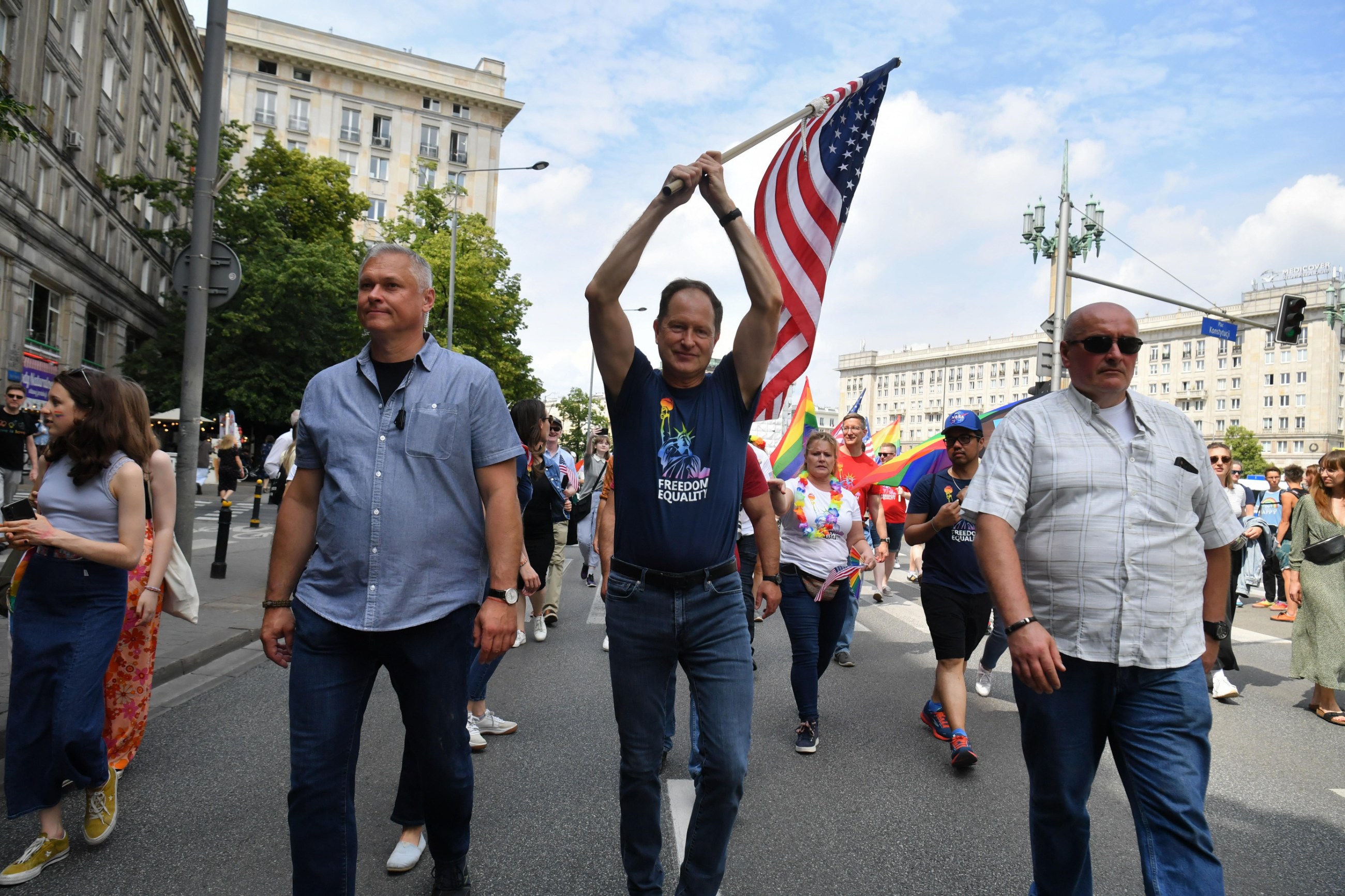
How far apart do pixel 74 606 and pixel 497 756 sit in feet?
7.04

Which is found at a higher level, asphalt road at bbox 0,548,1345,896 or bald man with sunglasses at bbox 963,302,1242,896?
bald man with sunglasses at bbox 963,302,1242,896

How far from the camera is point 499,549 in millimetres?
2926

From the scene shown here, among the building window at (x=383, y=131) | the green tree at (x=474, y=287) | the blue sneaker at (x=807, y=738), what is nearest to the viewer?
the blue sneaker at (x=807, y=738)

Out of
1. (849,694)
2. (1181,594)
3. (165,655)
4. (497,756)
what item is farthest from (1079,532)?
(165,655)

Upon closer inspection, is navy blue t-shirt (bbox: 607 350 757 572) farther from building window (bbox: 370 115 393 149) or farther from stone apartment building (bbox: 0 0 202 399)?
building window (bbox: 370 115 393 149)

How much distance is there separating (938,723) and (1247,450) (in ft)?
302

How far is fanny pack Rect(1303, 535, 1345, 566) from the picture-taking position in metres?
6.53

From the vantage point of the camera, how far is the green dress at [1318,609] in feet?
21.4

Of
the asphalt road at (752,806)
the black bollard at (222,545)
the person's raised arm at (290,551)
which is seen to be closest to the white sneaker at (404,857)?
the asphalt road at (752,806)

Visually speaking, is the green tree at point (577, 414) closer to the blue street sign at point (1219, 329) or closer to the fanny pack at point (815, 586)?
the blue street sign at point (1219, 329)

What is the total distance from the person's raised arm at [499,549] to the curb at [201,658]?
3637 millimetres

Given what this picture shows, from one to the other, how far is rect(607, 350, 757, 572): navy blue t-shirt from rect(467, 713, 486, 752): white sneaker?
2.46m

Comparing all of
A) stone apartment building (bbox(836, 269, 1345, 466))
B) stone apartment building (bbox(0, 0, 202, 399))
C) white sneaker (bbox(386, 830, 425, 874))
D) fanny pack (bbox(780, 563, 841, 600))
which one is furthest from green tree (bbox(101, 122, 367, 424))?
stone apartment building (bbox(836, 269, 1345, 466))

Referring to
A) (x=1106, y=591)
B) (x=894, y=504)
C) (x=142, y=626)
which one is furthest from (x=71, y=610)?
(x=894, y=504)
